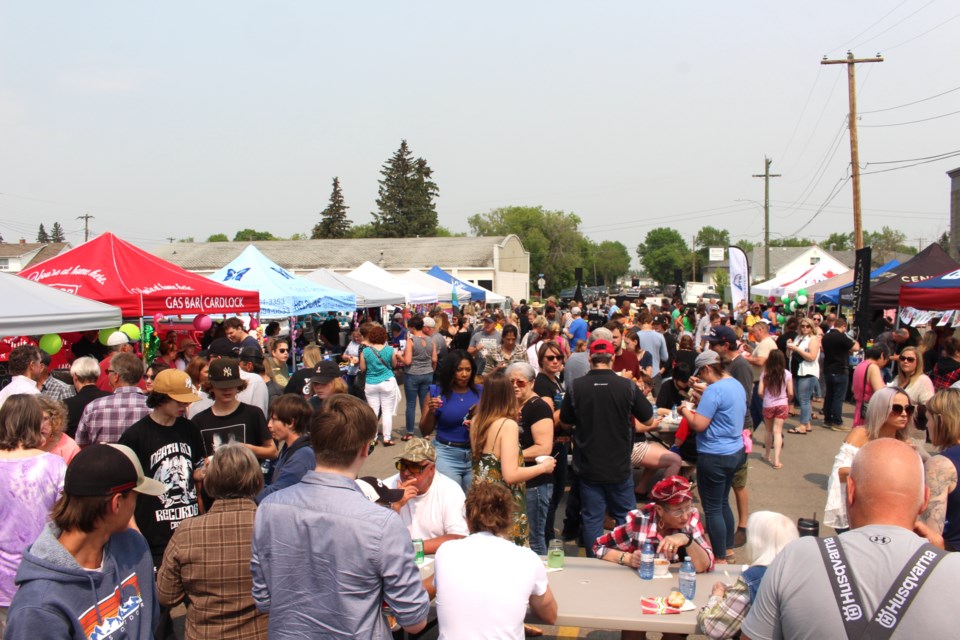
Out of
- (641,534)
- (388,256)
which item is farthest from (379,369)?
(388,256)

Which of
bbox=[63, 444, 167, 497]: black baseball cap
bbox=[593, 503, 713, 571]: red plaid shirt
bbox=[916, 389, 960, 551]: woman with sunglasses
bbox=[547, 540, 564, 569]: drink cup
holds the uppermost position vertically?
bbox=[63, 444, 167, 497]: black baseball cap

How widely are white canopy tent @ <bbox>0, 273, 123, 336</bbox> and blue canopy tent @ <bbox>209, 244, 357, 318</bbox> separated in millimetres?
4310

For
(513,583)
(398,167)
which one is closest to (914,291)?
(513,583)

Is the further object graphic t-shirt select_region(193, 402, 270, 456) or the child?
the child

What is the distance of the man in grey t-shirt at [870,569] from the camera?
174cm

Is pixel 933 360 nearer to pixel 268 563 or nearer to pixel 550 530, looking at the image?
pixel 550 530

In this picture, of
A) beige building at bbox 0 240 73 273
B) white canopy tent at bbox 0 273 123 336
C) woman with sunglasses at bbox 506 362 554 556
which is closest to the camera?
woman with sunglasses at bbox 506 362 554 556

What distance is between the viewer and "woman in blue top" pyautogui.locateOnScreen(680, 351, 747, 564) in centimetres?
509

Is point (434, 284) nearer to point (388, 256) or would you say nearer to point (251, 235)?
point (388, 256)

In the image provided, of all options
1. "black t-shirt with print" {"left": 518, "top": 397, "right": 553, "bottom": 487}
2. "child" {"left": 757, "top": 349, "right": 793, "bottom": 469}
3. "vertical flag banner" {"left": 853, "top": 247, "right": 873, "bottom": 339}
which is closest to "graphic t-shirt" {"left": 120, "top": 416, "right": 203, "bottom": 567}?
"black t-shirt with print" {"left": 518, "top": 397, "right": 553, "bottom": 487}

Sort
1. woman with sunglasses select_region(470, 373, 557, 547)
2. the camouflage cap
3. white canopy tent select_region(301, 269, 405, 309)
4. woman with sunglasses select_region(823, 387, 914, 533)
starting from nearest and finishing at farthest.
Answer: the camouflage cap → woman with sunglasses select_region(823, 387, 914, 533) → woman with sunglasses select_region(470, 373, 557, 547) → white canopy tent select_region(301, 269, 405, 309)

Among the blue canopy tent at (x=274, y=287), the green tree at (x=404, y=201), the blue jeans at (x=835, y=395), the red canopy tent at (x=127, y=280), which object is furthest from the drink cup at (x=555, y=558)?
the green tree at (x=404, y=201)

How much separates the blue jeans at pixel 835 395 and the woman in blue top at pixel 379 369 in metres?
6.62

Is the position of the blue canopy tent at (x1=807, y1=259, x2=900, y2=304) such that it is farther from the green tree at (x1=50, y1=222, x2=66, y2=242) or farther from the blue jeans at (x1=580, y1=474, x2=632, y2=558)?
the green tree at (x1=50, y1=222, x2=66, y2=242)
